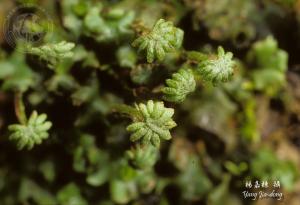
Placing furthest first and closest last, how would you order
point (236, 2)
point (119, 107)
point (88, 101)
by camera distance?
point (236, 2)
point (88, 101)
point (119, 107)

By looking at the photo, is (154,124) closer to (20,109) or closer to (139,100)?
(139,100)

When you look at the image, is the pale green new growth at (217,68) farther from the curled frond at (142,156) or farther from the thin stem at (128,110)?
the curled frond at (142,156)

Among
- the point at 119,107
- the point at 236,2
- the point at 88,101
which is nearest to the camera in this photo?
the point at 119,107

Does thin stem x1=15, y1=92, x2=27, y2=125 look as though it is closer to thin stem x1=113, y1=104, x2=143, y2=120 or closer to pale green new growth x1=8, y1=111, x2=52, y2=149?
pale green new growth x1=8, y1=111, x2=52, y2=149

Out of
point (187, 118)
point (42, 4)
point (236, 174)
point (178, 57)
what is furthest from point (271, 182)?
point (42, 4)

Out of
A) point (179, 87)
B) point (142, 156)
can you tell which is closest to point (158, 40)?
point (179, 87)

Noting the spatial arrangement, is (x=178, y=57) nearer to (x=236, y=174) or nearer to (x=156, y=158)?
(x=156, y=158)

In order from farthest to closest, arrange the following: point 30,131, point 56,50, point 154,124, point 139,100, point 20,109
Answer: point 20,109 → point 139,100 → point 30,131 → point 56,50 → point 154,124
